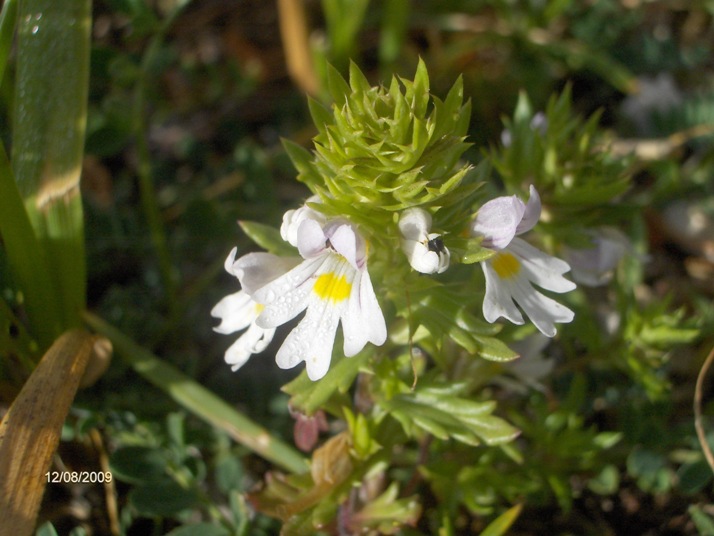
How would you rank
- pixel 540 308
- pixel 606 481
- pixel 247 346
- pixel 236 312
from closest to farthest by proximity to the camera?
1. pixel 540 308
2. pixel 247 346
3. pixel 236 312
4. pixel 606 481

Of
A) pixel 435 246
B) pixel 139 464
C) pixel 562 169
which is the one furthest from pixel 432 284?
pixel 139 464

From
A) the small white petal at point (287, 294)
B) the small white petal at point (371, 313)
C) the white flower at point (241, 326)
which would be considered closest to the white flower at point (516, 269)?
the small white petal at point (371, 313)

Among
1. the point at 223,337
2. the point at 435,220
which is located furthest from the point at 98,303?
the point at 435,220

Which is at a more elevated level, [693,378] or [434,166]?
[434,166]

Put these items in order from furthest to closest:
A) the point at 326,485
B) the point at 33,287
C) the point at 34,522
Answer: the point at 33,287
the point at 326,485
the point at 34,522

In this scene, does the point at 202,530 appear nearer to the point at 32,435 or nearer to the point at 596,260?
the point at 32,435

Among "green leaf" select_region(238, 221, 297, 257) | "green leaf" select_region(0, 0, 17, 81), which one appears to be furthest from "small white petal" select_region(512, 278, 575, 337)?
"green leaf" select_region(0, 0, 17, 81)

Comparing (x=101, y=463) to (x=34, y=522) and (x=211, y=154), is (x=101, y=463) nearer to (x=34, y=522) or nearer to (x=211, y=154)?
(x=34, y=522)

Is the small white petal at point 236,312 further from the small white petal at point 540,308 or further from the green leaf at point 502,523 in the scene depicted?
the green leaf at point 502,523
